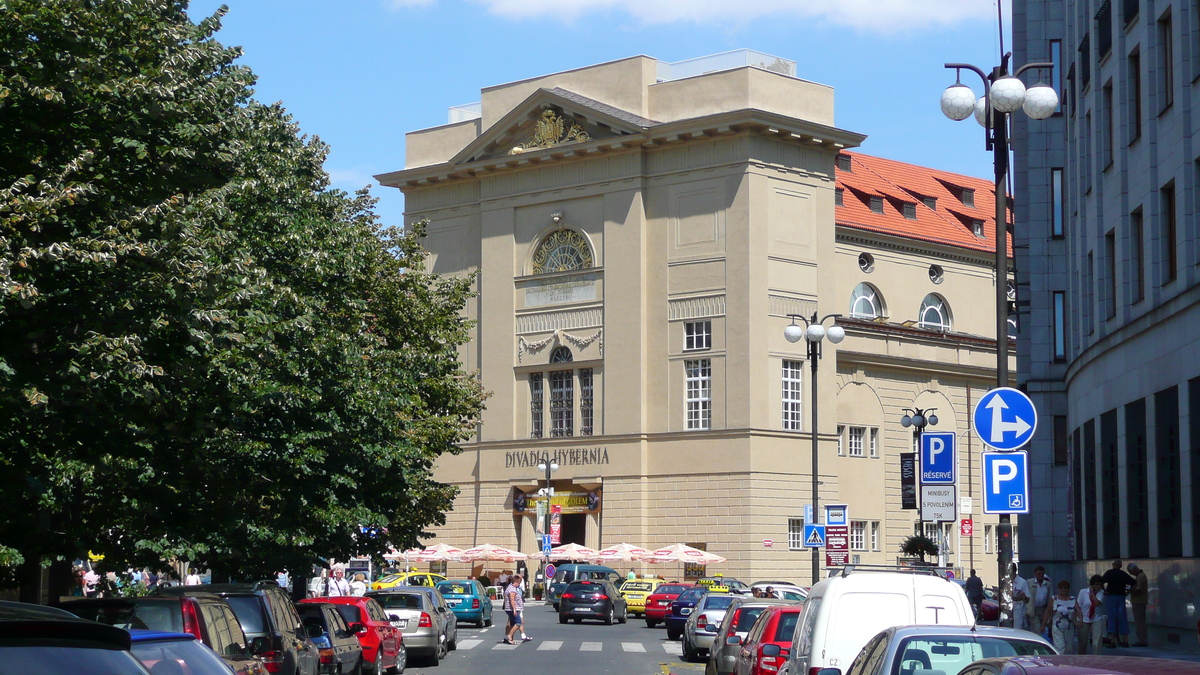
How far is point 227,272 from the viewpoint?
1828 cm

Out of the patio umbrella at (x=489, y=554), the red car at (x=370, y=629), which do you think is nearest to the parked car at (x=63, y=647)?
the red car at (x=370, y=629)

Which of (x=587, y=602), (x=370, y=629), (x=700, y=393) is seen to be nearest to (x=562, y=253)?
(x=700, y=393)

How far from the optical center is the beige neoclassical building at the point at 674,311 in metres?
65.4

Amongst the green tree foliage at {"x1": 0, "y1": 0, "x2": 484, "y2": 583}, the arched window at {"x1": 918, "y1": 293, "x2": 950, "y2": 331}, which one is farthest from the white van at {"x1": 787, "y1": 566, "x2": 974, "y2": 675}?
the arched window at {"x1": 918, "y1": 293, "x2": 950, "y2": 331}

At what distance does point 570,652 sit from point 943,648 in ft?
81.5

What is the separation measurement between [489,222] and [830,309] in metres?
15.8

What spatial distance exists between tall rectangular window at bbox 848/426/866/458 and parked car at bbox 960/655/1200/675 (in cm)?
6536

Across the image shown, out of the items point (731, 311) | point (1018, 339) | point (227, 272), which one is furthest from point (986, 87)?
point (731, 311)

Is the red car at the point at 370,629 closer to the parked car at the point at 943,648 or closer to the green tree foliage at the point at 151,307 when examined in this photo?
the green tree foliage at the point at 151,307

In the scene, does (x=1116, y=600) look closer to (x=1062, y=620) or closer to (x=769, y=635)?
(x=1062, y=620)

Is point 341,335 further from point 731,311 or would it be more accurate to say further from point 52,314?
point 731,311

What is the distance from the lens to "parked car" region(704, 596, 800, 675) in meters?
23.3

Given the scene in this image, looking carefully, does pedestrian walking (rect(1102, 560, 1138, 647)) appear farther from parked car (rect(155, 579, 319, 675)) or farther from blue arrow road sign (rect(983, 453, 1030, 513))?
parked car (rect(155, 579, 319, 675))

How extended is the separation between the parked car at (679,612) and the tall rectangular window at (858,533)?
29216 millimetres
